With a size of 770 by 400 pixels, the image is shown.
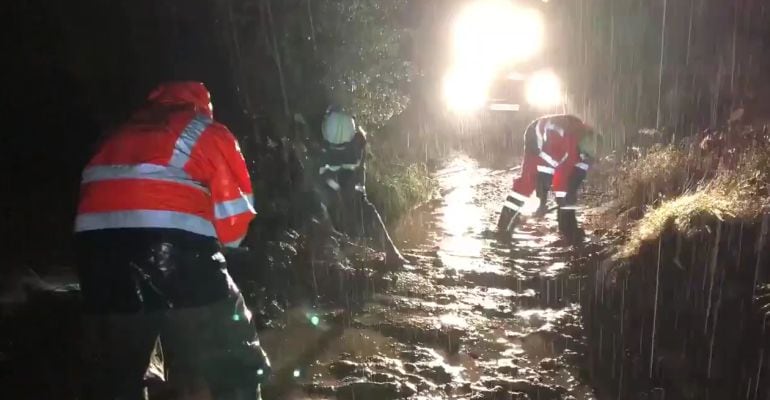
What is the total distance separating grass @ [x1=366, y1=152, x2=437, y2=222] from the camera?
8836 millimetres

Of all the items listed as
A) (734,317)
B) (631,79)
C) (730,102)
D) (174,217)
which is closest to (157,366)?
(174,217)

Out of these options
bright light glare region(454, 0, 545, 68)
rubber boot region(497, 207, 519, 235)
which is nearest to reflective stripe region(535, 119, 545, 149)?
rubber boot region(497, 207, 519, 235)

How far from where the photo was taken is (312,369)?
13.6ft

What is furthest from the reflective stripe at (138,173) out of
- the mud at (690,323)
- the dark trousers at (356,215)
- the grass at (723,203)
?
the dark trousers at (356,215)

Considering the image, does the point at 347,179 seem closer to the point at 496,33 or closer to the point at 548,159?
the point at 548,159

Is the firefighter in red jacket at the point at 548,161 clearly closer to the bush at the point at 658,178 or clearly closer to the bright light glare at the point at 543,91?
the bush at the point at 658,178

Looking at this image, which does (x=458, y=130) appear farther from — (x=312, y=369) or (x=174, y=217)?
(x=174, y=217)

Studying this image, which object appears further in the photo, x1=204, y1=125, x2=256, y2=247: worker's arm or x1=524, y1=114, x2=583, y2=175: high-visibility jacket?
x1=524, y1=114, x2=583, y2=175: high-visibility jacket

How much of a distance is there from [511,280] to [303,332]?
2203mm

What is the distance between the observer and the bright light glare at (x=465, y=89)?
18.1m

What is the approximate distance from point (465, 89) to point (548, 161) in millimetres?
11986

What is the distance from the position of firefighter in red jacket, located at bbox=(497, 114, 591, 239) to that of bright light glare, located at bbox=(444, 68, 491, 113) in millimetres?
10799

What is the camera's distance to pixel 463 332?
15.6 ft

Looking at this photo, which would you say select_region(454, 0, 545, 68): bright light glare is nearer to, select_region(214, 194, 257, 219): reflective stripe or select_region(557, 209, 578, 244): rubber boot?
select_region(557, 209, 578, 244): rubber boot
